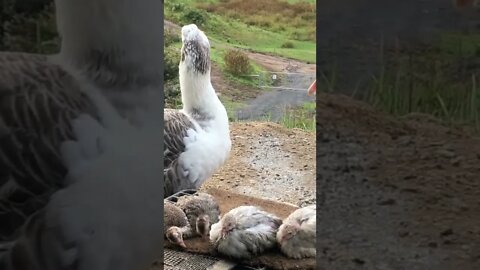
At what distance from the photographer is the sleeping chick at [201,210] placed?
2221mm

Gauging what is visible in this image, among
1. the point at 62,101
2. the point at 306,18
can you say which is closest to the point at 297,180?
the point at 306,18

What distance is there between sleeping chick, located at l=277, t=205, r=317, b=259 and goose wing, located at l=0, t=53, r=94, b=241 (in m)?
0.79

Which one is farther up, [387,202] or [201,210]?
[387,202]

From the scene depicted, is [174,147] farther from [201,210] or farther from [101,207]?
[101,207]

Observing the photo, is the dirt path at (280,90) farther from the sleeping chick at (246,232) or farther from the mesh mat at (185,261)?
the mesh mat at (185,261)

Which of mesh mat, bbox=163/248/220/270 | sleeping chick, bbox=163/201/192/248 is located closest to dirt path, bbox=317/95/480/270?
mesh mat, bbox=163/248/220/270

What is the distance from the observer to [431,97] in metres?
1.44

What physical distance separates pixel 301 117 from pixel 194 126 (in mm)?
451

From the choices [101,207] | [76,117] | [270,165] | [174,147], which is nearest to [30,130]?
[76,117]

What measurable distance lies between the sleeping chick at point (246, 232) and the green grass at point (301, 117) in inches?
12.8

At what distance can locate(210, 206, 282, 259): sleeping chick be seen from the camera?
2.03m

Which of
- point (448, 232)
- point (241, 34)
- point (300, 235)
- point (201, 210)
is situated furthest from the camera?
point (201, 210)

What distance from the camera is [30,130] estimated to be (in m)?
1.46

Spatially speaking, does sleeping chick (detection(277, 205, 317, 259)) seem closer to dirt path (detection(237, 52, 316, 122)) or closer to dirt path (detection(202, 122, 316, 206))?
dirt path (detection(202, 122, 316, 206))
